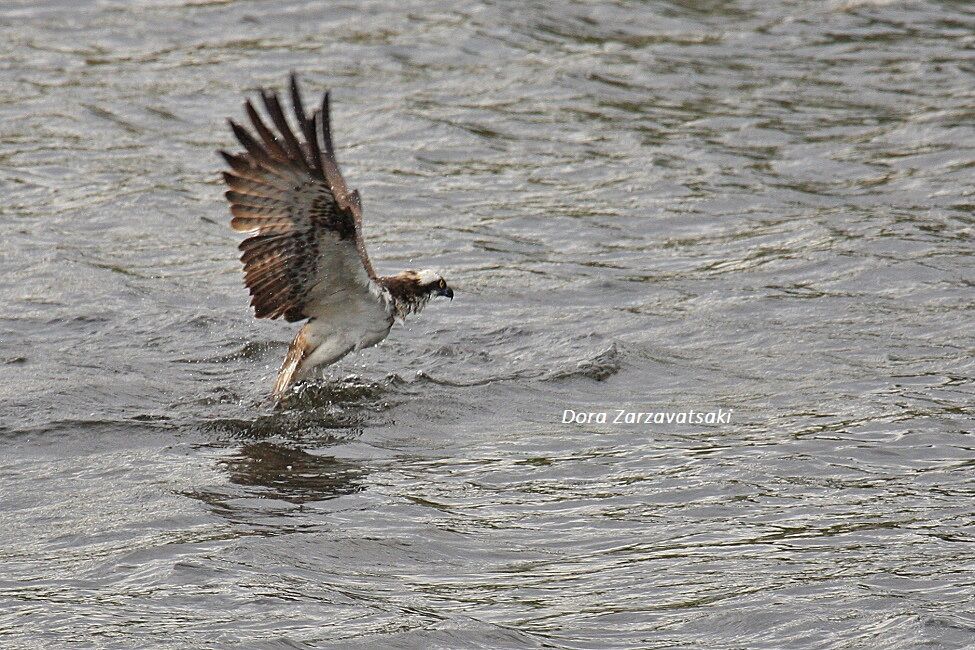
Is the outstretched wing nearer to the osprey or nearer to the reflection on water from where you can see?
the osprey

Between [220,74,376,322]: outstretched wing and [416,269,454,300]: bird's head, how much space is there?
454mm

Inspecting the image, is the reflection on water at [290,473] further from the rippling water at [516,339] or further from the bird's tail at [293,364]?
the bird's tail at [293,364]

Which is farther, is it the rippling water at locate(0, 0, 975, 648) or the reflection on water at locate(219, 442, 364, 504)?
the reflection on water at locate(219, 442, 364, 504)

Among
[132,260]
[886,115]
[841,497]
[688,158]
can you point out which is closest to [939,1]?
[886,115]

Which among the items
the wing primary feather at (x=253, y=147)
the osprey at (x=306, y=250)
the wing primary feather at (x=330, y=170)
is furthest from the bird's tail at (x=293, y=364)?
the wing primary feather at (x=253, y=147)

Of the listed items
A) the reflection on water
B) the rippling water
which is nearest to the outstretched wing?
the rippling water

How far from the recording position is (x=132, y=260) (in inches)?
448

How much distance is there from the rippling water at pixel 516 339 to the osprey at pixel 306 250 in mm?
355

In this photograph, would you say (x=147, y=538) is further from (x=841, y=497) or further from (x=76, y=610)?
(x=841, y=497)

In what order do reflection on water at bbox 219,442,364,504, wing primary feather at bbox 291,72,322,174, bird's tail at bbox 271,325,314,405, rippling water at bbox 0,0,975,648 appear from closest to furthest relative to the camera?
1. rippling water at bbox 0,0,975,648
2. wing primary feather at bbox 291,72,322,174
3. reflection on water at bbox 219,442,364,504
4. bird's tail at bbox 271,325,314,405

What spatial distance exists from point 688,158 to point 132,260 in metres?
4.53


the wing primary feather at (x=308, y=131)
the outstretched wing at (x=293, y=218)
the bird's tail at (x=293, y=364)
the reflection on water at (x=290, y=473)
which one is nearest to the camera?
the wing primary feather at (x=308, y=131)

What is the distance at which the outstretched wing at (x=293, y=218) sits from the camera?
8.02 meters

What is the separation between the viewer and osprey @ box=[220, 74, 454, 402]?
8078 mm
